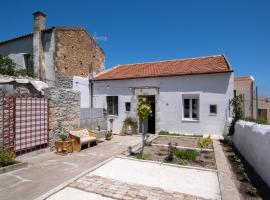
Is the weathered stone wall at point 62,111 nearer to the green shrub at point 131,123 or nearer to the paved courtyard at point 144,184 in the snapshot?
the paved courtyard at point 144,184

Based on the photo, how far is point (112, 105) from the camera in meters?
16.6

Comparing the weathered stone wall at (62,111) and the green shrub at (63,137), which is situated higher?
the weathered stone wall at (62,111)

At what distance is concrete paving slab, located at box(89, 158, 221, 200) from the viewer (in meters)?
5.41

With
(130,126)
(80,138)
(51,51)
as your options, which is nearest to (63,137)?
(80,138)

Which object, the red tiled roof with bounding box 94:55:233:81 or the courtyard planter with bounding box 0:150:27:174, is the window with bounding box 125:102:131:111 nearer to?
the red tiled roof with bounding box 94:55:233:81

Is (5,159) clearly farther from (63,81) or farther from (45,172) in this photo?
(63,81)

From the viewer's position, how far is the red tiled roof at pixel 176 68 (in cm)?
1388

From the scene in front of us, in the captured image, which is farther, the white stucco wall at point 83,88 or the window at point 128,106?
the white stucco wall at point 83,88

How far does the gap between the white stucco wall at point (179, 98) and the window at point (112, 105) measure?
0.33 m

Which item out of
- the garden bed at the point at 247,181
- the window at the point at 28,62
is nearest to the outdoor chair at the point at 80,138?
the garden bed at the point at 247,181

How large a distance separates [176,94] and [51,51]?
10366mm

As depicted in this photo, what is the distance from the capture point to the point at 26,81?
875 centimetres

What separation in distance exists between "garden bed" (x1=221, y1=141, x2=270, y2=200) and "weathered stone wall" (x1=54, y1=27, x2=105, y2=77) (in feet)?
44.6

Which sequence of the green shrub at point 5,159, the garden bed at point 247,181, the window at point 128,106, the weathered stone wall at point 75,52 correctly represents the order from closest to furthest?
1. the garden bed at point 247,181
2. the green shrub at point 5,159
3. the window at point 128,106
4. the weathered stone wall at point 75,52
